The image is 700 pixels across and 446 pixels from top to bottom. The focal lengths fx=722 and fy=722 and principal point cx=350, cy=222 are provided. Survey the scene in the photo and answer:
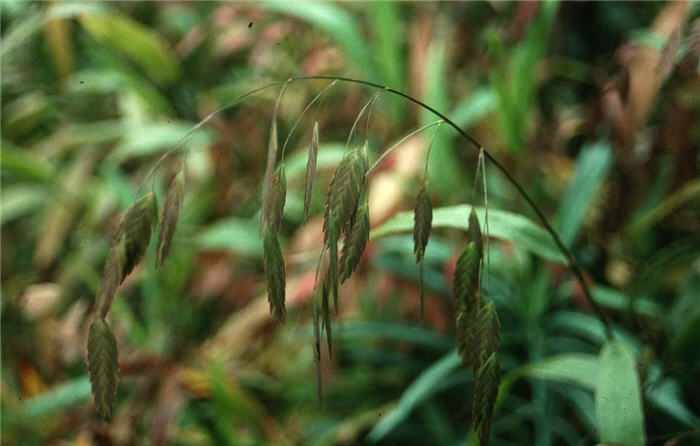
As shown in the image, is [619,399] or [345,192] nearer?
[345,192]

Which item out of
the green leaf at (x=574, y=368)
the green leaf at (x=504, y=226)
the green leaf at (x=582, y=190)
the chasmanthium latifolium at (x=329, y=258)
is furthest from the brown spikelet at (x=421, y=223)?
the green leaf at (x=582, y=190)

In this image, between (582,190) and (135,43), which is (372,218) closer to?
(582,190)

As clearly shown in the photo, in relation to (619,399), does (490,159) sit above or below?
above

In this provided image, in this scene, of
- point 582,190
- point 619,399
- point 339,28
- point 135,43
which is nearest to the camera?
point 619,399

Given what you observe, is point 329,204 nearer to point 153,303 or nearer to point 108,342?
point 108,342

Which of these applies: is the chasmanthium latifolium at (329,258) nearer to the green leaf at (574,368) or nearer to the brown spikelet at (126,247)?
the brown spikelet at (126,247)

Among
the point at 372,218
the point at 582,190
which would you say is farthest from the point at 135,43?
the point at 582,190

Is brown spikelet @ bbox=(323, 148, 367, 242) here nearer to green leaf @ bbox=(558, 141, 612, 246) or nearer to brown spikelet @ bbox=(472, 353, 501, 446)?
brown spikelet @ bbox=(472, 353, 501, 446)
